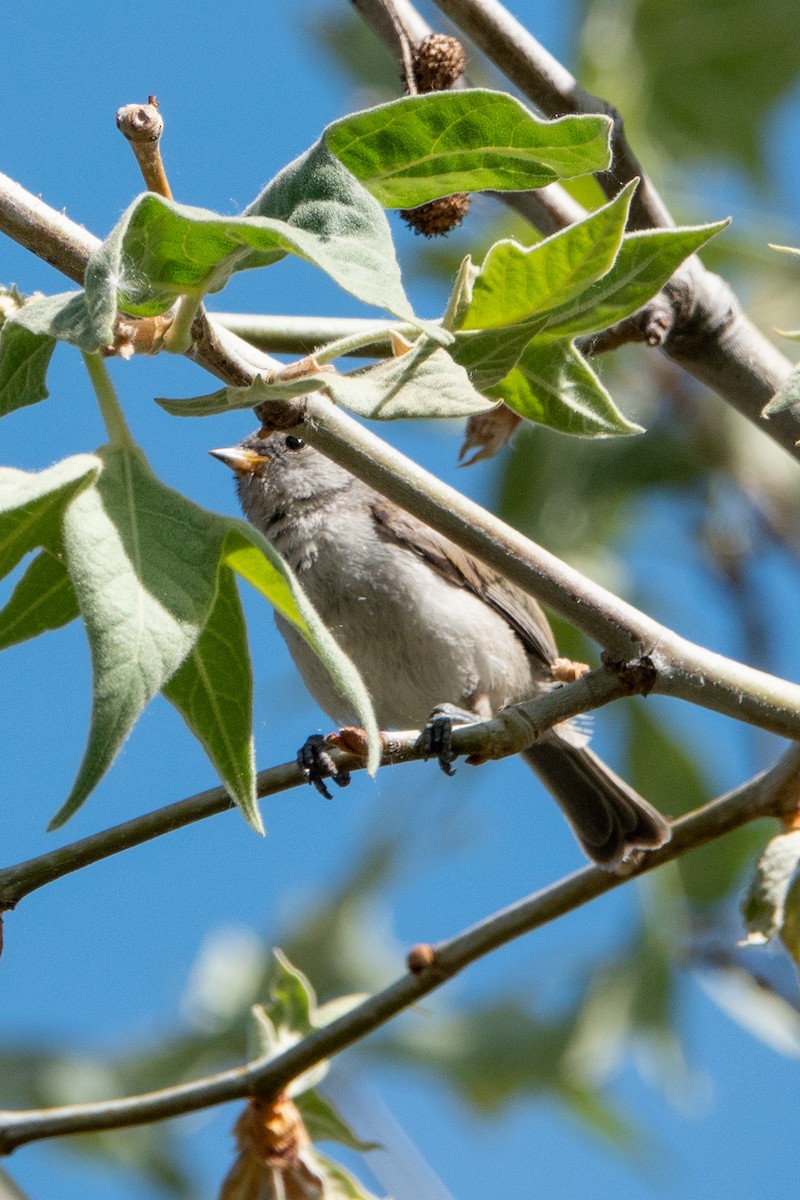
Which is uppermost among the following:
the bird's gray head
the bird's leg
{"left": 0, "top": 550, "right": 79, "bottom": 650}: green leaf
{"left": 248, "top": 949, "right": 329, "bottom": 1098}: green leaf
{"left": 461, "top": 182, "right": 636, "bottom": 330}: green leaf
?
the bird's gray head

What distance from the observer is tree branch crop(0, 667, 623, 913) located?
1917 mm

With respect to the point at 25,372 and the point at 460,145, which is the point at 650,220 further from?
the point at 25,372

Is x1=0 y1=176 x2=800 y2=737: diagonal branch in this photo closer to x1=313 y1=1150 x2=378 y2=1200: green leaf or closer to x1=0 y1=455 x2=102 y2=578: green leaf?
x1=0 y1=455 x2=102 y2=578: green leaf

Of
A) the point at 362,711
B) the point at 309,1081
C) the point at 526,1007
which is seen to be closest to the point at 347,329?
the point at 362,711

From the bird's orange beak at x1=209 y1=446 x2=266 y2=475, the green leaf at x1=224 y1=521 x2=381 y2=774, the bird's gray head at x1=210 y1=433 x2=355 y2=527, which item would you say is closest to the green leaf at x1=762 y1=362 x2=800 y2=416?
the green leaf at x1=224 y1=521 x2=381 y2=774

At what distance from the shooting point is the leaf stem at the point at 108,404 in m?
1.70

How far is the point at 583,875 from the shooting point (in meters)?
2.84

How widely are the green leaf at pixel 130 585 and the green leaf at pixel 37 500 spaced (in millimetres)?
23

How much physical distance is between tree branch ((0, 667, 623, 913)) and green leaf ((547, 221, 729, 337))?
50 cm

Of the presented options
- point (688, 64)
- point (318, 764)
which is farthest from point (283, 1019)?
point (688, 64)

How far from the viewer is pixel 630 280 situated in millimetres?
1829

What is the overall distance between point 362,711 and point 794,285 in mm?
3493

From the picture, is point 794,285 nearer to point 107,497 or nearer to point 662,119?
point 662,119

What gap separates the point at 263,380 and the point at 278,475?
13.0 feet
